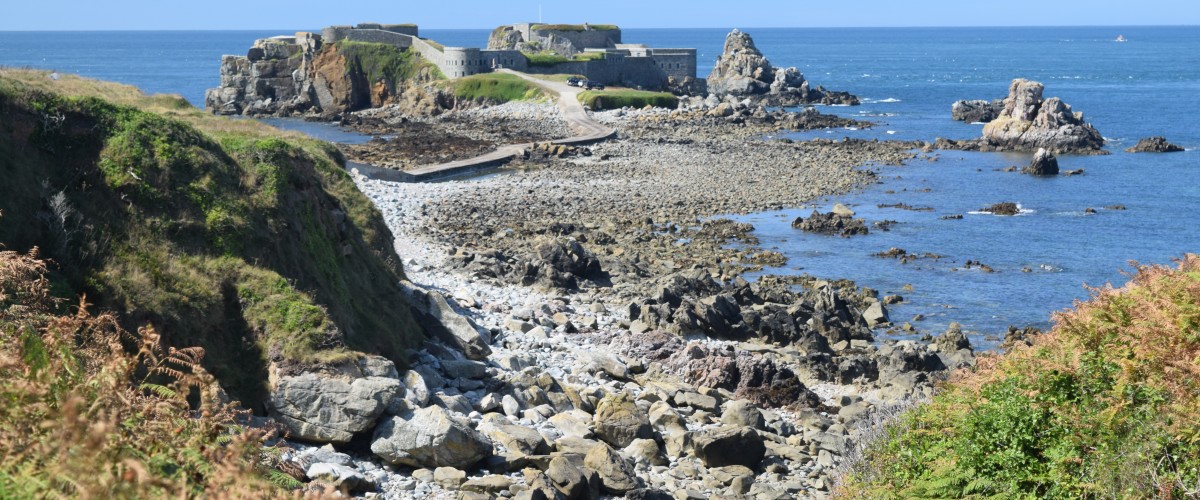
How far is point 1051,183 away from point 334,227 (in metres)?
49.0

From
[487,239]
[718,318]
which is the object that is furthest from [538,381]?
[487,239]

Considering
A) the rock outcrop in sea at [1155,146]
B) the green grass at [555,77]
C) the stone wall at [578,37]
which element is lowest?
the rock outcrop in sea at [1155,146]

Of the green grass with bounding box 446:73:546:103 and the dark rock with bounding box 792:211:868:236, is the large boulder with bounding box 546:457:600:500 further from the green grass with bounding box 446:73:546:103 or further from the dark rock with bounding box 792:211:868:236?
the green grass with bounding box 446:73:546:103

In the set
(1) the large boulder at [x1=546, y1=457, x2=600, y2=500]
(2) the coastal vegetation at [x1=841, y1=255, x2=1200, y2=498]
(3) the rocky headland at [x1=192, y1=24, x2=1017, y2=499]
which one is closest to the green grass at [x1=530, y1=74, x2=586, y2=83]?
(3) the rocky headland at [x1=192, y1=24, x2=1017, y2=499]

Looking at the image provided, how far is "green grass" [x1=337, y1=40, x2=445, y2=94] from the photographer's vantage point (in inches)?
4104

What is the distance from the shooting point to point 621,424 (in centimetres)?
1692

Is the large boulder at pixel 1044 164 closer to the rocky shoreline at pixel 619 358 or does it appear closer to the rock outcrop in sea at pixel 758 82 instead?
the rocky shoreline at pixel 619 358

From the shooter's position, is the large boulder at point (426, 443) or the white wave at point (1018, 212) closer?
the large boulder at point (426, 443)

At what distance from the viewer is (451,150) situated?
67562 millimetres

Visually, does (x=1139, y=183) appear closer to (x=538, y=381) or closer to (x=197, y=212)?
(x=538, y=381)

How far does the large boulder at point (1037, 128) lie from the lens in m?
73.1

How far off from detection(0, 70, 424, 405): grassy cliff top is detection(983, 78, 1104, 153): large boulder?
206ft

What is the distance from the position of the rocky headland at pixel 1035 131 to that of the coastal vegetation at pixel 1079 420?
209 ft

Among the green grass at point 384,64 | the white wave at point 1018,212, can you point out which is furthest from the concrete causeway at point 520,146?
the white wave at point 1018,212
